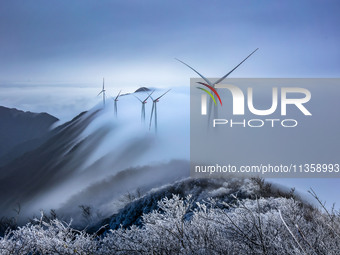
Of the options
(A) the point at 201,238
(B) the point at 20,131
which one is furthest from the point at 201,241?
(B) the point at 20,131

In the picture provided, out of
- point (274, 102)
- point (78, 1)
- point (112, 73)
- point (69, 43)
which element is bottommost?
point (274, 102)

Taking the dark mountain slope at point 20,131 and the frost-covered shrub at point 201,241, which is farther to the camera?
the dark mountain slope at point 20,131

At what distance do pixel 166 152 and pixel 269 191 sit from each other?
1.62 meters

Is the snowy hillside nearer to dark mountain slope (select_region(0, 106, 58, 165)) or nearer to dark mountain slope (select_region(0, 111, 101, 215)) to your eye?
dark mountain slope (select_region(0, 111, 101, 215))

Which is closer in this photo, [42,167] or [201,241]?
[201,241]

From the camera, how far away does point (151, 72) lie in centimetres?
600

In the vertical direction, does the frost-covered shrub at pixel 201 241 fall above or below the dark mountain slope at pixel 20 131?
below

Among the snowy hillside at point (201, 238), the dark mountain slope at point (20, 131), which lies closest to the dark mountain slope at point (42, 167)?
the dark mountain slope at point (20, 131)

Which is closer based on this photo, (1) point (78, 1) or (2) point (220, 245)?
(2) point (220, 245)

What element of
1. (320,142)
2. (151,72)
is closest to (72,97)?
(151,72)

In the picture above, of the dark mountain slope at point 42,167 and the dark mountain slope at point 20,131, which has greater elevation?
the dark mountain slope at point 20,131

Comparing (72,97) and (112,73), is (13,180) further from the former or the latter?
(112,73)

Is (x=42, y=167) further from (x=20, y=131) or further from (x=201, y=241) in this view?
(x=201, y=241)

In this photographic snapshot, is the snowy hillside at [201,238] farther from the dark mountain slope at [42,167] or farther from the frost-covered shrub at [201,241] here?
the dark mountain slope at [42,167]
